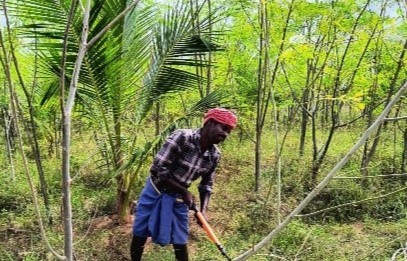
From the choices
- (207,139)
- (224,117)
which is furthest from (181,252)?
(224,117)

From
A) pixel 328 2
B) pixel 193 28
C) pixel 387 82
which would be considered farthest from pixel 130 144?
pixel 387 82

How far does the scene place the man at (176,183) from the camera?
356 centimetres

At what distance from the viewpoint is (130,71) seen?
4.66 m

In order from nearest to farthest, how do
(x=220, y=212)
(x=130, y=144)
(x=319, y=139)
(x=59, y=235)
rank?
(x=59, y=235) → (x=130, y=144) → (x=220, y=212) → (x=319, y=139)

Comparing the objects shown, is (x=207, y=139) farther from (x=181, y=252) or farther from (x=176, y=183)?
(x=181, y=252)

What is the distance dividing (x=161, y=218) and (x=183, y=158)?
514 millimetres

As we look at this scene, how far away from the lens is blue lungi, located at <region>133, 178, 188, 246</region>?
3.75 metres

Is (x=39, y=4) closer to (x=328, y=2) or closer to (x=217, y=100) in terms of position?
(x=217, y=100)

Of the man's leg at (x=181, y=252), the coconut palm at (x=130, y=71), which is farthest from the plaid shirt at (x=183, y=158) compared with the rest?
the coconut palm at (x=130, y=71)

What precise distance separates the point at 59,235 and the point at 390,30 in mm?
4520

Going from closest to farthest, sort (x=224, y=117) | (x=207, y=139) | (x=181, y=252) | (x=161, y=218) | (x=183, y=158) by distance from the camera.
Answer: (x=224, y=117), (x=207, y=139), (x=183, y=158), (x=161, y=218), (x=181, y=252)

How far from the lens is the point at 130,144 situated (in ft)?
16.7

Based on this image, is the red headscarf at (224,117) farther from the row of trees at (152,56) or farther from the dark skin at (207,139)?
the row of trees at (152,56)

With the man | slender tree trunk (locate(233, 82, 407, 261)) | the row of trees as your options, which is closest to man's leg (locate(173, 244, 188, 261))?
the man
